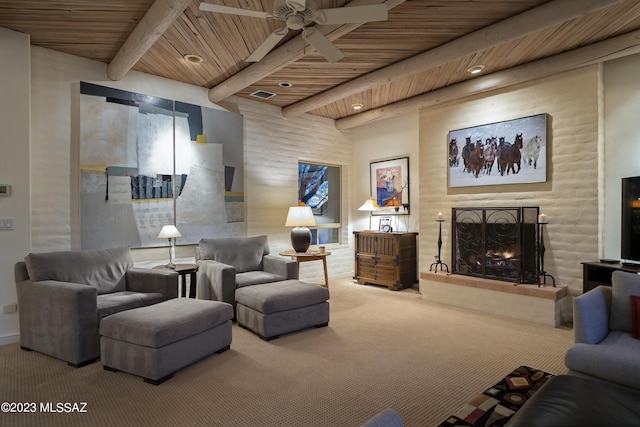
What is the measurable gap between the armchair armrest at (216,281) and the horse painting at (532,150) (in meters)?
3.62

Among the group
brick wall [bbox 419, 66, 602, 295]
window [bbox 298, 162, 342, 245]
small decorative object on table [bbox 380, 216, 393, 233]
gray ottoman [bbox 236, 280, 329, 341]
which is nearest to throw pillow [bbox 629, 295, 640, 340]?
brick wall [bbox 419, 66, 602, 295]

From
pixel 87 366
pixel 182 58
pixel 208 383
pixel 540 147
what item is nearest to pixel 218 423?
pixel 208 383

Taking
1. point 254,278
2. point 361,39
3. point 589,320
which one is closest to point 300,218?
point 254,278

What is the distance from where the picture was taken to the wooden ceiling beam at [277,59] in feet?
9.87

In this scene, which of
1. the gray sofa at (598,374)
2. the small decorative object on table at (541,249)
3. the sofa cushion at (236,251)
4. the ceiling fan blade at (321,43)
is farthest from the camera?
the sofa cushion at (236,251)

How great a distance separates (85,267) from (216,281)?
1.20m

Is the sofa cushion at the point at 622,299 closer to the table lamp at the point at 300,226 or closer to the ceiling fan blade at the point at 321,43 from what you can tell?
the ceiling fan blade at the point at 321,43

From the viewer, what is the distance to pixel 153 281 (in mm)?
3424

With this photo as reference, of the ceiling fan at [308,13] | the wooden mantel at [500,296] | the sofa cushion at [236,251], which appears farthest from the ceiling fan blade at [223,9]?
the wooden mantel at [500,296]

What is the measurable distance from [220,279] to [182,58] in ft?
7.97

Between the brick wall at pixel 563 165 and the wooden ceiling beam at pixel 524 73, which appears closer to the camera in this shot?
the wooden ceiling beam at pixel 524 73

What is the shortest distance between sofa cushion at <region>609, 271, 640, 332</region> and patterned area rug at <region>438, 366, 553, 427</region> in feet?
1.94

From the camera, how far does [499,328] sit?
12.1 ft

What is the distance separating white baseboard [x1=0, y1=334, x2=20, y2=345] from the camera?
3256 mm
